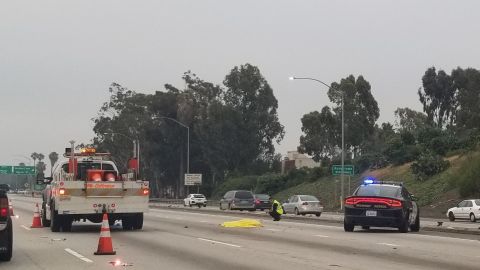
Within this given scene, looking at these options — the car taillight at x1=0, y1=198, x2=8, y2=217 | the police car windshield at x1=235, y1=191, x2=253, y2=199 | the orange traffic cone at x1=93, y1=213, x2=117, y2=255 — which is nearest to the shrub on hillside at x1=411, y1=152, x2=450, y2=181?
the police car windshield at x1=235, y1=191, x2=253, y2=199

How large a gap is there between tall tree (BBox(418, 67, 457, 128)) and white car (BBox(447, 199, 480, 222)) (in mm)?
47084

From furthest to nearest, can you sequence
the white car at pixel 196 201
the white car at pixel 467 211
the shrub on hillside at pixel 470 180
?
1. the white car at pixel 196 201
2. the shrub on hillside at pixel 470 180
3. the white car at pixel 467 211

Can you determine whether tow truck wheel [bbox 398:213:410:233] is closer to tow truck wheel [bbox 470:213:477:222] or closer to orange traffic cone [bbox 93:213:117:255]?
orange traffic cone [bbox 93:213:117:255]

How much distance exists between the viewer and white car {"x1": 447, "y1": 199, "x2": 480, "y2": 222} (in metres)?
37.7

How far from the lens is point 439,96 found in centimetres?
8562

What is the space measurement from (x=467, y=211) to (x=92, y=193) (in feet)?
78.2

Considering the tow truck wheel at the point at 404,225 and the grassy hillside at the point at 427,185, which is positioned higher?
the grassy hillside at the point at 427,185

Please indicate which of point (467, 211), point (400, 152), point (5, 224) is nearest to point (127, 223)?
point (5, 224)

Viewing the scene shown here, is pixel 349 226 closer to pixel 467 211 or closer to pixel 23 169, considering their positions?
pixel 467 211

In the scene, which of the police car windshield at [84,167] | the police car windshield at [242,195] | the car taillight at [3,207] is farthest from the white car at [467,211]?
the car taillight at [3,207]

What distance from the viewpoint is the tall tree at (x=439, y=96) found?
280 feet

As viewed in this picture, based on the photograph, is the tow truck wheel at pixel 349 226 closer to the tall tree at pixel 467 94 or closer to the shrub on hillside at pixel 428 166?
the shrub on hillside at pixel 428 166

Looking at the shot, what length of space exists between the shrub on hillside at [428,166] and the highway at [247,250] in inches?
1265

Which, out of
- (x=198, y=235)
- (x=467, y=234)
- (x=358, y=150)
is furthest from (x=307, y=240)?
(x=358, y=150)
